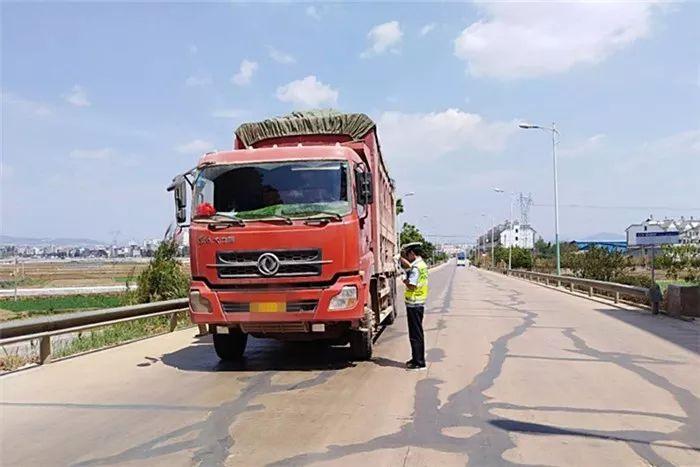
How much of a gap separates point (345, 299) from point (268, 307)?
3.45ft

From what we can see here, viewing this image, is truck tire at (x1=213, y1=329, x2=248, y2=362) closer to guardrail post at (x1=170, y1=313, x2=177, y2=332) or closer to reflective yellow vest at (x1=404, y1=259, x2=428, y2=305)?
reflective yellow vest at (x1=404, y1=259, x2=428, y2=305)

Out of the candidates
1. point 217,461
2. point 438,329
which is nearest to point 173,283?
point 438,329

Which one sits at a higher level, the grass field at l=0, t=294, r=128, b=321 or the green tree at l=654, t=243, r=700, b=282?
the green tree at l=654, t=243, r=700, b=282

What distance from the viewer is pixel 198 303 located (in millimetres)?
9453

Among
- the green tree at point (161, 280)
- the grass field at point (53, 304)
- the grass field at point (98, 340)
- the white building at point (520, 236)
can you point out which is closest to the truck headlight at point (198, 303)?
the grass field at point (98, 340)

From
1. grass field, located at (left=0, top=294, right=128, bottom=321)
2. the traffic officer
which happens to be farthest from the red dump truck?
grass field, located at (left=0, top=294, right=128, bottom=321)

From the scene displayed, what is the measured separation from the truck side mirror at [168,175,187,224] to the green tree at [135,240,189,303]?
1088cm

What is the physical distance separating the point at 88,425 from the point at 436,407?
3598mm

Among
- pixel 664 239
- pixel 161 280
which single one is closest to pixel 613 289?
pixel 664 239

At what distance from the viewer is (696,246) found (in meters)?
21.1

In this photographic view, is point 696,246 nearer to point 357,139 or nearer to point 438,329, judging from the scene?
point 438,329

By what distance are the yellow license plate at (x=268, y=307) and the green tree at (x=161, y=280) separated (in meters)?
11.9

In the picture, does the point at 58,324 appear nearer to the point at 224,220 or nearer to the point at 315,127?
the point at 224,220

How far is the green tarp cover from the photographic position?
11.2 meters
